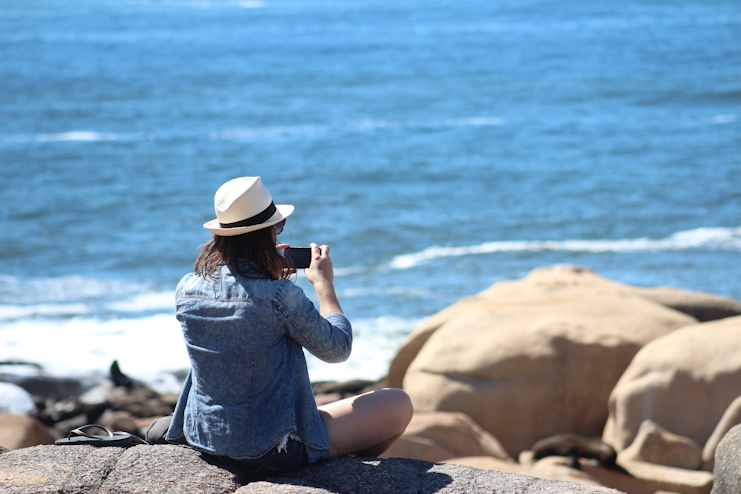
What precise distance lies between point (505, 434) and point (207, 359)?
3929 mm

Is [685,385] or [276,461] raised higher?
[276,461]

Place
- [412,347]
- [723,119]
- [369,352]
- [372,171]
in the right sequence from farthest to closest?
[723,119], [372,171], [369,352], [412,347]

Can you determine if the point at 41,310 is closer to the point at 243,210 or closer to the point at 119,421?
the point at 119,421

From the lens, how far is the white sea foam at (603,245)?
1544cm

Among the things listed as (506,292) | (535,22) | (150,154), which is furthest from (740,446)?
(535,22)

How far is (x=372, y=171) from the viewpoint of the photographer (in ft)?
73.9

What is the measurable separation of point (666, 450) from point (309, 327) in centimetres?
356

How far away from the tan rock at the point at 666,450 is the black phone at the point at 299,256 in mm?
3338

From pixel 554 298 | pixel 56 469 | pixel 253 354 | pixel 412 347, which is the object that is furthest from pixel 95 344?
pixel 253 354

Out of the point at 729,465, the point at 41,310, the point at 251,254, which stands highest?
the point at 251,254

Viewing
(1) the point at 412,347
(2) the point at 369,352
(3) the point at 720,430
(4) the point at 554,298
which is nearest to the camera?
(3) the point at 720,430

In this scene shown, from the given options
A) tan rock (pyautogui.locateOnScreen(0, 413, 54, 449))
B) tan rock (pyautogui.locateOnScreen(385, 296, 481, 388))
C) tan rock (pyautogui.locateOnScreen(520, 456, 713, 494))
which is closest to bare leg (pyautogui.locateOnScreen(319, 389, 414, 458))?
tan rock (pyautogui.locateOnScreen(520, 456, 713, 494))

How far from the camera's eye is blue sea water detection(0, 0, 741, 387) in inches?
534

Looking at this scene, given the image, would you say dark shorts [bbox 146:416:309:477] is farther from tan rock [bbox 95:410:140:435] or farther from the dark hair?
tan rock [bbox 95:410:140:435]
